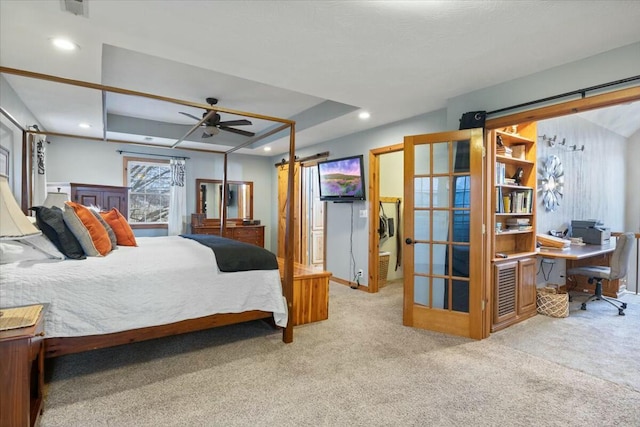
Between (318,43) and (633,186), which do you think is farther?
(633,186)

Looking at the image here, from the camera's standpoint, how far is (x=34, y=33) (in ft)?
7.21

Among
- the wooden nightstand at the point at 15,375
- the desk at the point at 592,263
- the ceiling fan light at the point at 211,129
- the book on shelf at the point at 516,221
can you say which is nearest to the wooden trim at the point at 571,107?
the book on shelf at the point at 516,221

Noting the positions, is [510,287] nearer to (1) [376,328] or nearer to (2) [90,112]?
(1) [376,328]

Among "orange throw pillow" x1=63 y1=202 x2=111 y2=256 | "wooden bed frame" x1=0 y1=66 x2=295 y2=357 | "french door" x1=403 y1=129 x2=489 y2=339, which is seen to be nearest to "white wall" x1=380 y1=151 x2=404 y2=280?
"french door" x1=403 y1=129 x2=489 y2=339

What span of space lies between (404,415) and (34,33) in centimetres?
344

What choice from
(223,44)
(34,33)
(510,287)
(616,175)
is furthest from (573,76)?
(616,175)

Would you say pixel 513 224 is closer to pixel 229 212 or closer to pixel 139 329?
pixel 139 329

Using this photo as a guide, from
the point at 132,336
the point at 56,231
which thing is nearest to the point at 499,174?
the point at 132,336

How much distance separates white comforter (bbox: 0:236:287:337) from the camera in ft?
6.70

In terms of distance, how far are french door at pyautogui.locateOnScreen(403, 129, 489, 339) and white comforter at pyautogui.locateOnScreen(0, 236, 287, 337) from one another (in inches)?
59.6

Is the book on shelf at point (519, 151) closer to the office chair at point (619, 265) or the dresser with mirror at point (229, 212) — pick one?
the office chair at point (619, 265)

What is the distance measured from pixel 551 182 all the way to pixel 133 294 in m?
5.42

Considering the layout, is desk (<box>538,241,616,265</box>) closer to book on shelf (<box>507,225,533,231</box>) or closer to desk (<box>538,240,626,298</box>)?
desk (<box>538,240,626,298</box>)

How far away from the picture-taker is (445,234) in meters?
3.35
